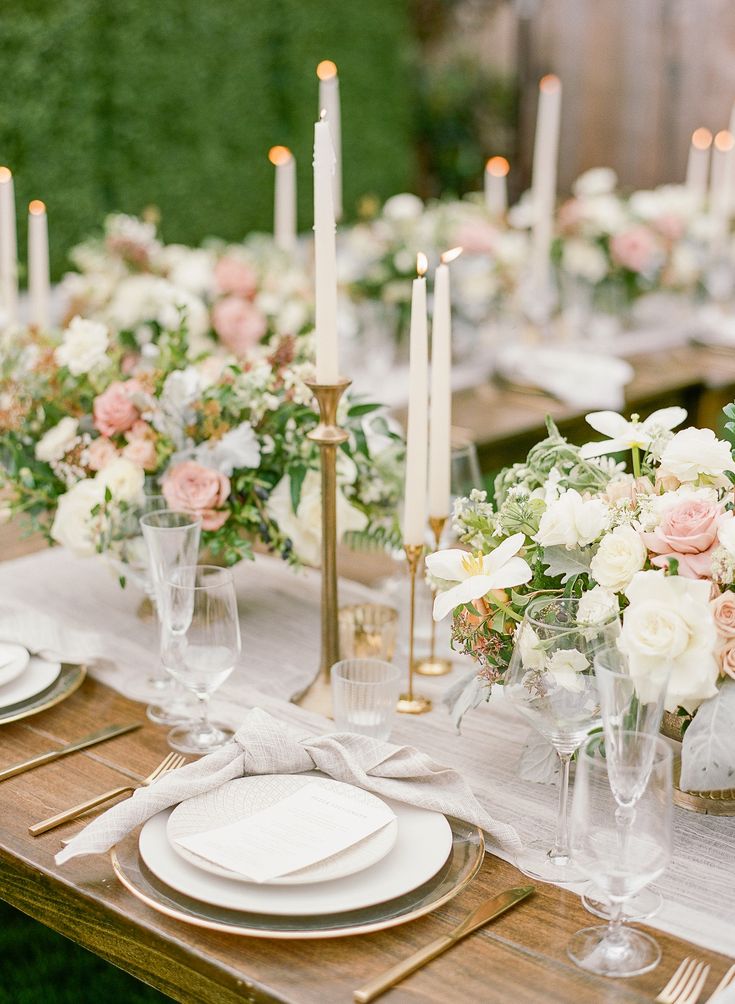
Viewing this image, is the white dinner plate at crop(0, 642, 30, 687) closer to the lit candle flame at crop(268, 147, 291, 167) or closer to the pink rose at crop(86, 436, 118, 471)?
the pink rose at crop(86, 436, 118, 471)

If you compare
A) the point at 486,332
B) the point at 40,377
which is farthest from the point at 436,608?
the point at 486,332

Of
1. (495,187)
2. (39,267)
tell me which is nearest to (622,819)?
(39,267)

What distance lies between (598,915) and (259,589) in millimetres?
868

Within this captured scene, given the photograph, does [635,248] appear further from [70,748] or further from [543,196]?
[70,748]

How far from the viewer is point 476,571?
125 cm

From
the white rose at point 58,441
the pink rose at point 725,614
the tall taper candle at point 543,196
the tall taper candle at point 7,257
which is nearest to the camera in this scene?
the pink rose at point 725,614

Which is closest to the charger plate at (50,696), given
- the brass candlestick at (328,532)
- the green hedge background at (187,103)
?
the brass candlestick at (328,532)

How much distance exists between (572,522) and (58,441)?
0.76 metres

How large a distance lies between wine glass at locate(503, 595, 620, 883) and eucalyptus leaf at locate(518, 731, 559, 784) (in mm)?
99

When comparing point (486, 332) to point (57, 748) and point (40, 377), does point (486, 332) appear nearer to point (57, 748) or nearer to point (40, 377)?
point (40, 377)

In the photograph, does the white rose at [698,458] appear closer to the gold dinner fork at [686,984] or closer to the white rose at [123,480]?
the gold dinner fork at [686,984]

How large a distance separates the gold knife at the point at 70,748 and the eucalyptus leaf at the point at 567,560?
1.67ft

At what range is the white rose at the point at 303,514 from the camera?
1.65 meters

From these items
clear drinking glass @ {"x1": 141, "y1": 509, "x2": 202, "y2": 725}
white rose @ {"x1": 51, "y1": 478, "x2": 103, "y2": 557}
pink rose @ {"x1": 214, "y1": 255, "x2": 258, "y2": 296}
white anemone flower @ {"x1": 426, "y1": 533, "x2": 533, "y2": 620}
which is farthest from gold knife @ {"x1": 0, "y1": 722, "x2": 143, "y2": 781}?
pink rose @ {"x1": 214, "y1": 255, "x2": 258, "y2": 296}
